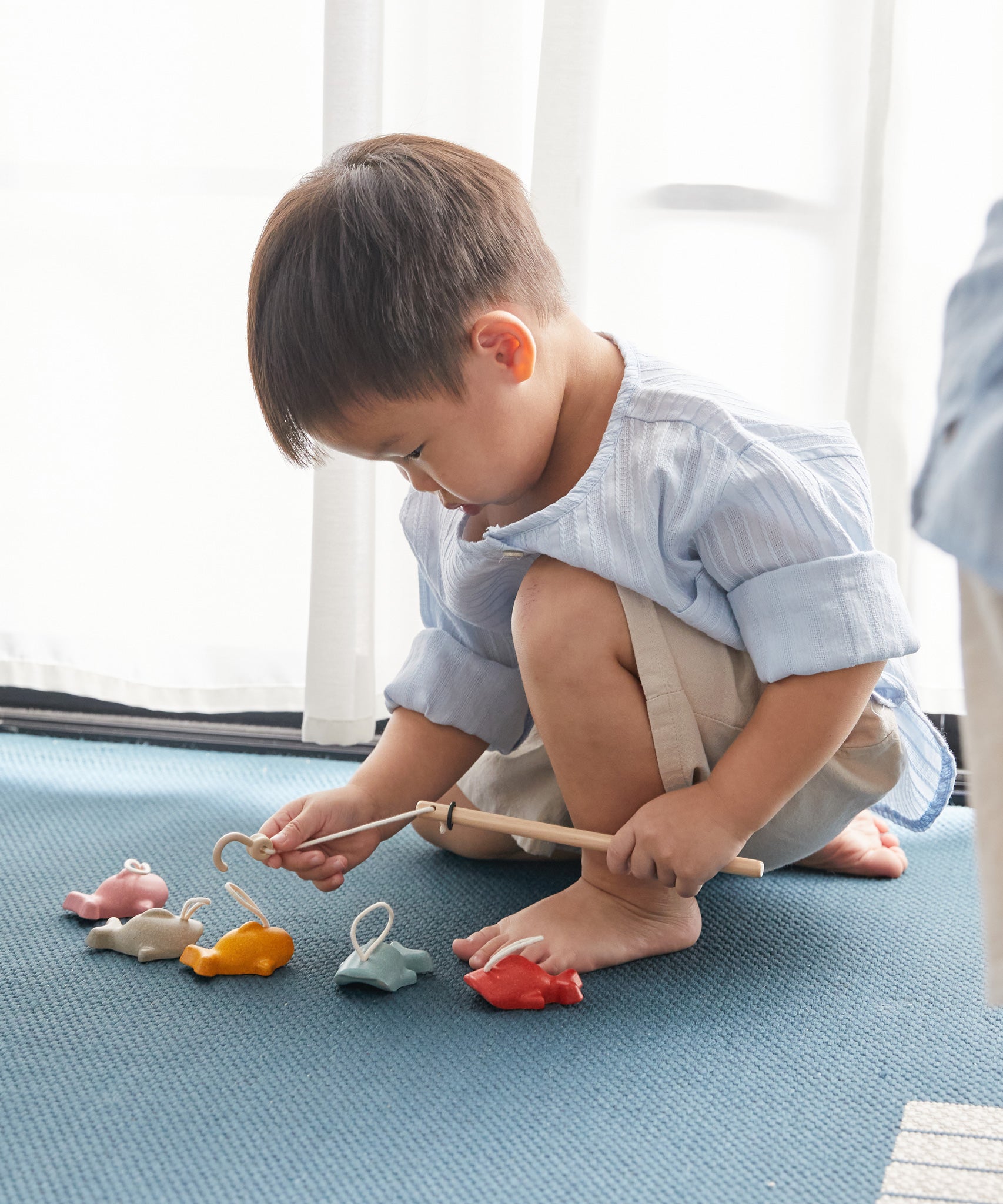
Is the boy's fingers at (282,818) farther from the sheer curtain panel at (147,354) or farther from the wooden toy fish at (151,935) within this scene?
the sheer curtain panel at (147,354)

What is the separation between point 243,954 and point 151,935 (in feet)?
0.24

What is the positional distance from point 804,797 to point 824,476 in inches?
8.7

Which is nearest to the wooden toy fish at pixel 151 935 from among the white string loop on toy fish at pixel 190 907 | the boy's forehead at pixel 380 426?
the white string loop on toy fish at pixel 190 907

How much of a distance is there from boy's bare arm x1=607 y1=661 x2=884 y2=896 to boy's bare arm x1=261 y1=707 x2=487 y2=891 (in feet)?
0.71

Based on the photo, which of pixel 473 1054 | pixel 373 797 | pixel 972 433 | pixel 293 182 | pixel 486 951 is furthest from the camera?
pixel 293 182

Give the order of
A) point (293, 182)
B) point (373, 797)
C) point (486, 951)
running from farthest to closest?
point (293, 182)
point (373, 797)
point (486, 951)

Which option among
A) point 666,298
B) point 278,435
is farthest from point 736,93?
point 278,435

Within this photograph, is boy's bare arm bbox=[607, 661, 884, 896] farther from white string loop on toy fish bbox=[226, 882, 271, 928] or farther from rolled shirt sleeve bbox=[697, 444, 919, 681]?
white string loop on toy fish bbox=[226, 882, 271, 928]

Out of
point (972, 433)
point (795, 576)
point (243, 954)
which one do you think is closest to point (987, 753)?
point (972, 433)

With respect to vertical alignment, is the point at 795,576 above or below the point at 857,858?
above

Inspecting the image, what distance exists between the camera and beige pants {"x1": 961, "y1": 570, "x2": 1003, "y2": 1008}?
1.50 ft

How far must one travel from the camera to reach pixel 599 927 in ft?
2.68

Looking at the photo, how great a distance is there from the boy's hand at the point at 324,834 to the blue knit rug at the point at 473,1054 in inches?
1.7

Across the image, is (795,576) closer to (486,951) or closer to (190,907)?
(486,951)
